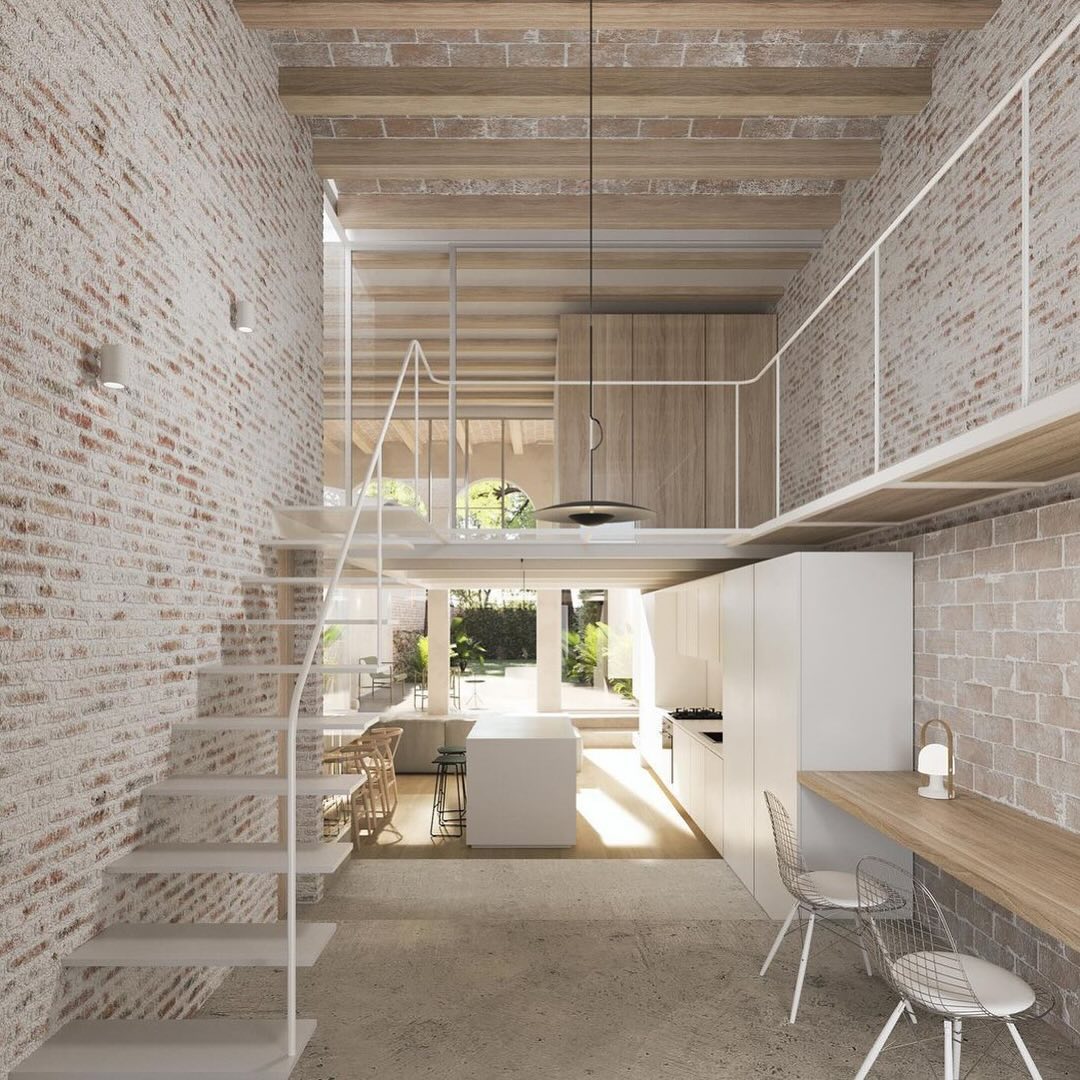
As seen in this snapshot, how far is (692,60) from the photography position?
18.4ft

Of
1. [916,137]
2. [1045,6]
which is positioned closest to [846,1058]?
[1045,6]

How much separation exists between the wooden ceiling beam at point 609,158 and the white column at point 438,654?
24.8ft

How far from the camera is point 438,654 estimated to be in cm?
1325

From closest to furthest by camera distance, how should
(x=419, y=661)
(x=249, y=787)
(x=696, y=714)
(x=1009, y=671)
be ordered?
Result: (x=249, y=787)
(x=1009, y=671)
(x=696, y=714)
(x=419, y=661)

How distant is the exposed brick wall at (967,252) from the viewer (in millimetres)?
4109

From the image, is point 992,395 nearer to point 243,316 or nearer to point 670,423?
point 243,316

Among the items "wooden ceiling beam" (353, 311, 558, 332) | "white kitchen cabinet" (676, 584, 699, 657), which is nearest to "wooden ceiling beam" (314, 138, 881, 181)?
"wooden ceiling beam" (353, 311, 558, 332)

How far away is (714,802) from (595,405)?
3.81m

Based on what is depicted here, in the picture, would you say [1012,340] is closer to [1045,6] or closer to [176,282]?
[1045,6]

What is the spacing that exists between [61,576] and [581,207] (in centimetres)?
537

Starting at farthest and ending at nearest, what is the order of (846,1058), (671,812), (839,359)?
1. (671,812)
2. (839,359)
3. (846,1058)

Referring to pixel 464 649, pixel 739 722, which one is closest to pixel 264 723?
pixel 739 722

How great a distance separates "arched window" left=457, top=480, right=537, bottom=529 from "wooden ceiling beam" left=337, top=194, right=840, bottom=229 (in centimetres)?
230

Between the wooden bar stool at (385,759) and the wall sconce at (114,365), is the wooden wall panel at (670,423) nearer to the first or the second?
the wooden bar stool at (385,759)
